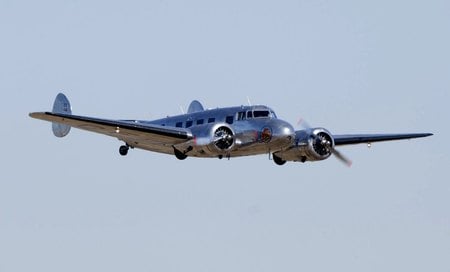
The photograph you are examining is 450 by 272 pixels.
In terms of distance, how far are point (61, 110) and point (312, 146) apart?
435 inches

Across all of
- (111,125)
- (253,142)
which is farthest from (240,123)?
(111,125)

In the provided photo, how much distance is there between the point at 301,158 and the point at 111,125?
7.95 meters

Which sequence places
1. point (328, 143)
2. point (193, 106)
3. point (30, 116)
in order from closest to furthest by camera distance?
point (30, 116)
point (328, 143)
point (193, 106)

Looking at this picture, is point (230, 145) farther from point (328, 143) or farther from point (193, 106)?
point (193, 106)

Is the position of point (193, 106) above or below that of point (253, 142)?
above

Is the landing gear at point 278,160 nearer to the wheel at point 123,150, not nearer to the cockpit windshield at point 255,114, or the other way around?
the cockpit windshield at point 255,114

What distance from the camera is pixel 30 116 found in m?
56.6

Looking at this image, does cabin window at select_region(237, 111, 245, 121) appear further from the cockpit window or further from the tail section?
the tail section

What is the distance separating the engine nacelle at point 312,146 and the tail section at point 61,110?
365 inches

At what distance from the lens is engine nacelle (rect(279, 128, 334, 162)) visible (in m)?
60.9

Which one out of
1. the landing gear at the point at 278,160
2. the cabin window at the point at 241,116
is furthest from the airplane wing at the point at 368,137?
the cabin window at the point at 241,116

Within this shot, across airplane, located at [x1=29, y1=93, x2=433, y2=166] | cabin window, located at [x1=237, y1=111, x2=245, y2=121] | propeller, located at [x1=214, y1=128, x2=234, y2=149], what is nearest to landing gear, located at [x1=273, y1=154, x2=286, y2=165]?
airplane, located at [x1=29, y1=93, x2=433, y2=166]

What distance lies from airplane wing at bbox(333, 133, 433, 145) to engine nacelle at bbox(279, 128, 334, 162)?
82.7 inches

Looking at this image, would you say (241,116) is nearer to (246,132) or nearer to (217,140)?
(246,132)
